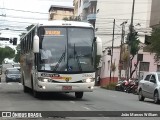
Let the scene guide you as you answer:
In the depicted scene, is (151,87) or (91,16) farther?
(91,16)

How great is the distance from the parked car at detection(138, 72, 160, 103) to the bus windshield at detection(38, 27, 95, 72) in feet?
13.0

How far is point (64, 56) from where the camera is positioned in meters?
22.0

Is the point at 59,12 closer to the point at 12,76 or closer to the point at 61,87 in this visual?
the point at 12,76

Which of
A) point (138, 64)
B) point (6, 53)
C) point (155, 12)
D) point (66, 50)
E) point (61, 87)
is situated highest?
point (155, 12)

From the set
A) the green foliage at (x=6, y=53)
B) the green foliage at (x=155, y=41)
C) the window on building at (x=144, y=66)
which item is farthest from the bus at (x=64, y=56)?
the green foliage at (x=6, y=53)

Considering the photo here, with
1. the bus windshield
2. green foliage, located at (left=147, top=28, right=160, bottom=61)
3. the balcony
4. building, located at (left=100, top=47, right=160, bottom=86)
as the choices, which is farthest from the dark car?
the bus windshield

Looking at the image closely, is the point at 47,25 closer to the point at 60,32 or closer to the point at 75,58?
the point at 60,32

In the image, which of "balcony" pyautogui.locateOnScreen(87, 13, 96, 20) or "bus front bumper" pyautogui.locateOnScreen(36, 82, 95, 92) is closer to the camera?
"bus front bumper" pyautogui.locateOnScreen(36, 82, 95, 92)

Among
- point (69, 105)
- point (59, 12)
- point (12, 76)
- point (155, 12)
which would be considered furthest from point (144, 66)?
point (59, 12)

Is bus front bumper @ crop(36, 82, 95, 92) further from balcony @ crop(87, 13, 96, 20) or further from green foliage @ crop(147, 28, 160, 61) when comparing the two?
balcony @ crop(87, 13, 96, 20)

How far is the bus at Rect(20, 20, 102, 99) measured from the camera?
71.4 ft

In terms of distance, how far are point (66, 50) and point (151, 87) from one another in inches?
211

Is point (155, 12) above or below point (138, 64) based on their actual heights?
above

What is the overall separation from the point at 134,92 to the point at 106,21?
39018mm
